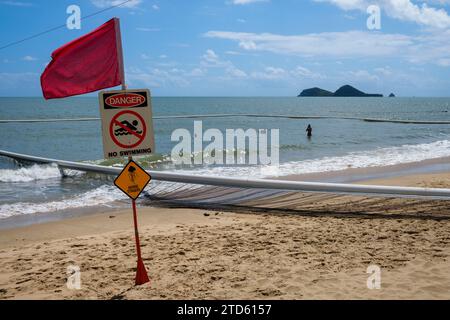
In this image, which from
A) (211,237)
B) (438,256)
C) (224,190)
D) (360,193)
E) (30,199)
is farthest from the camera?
(30,199)

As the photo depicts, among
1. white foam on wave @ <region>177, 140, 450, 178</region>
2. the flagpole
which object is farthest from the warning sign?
white foam on wave @ <region>177, 140, 450, 178</region>

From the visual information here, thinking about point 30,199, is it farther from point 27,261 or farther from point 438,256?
point 438,256

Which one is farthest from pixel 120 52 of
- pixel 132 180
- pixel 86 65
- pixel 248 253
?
pixel 248 253

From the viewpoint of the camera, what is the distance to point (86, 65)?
4848mm

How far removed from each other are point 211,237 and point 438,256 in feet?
10.9

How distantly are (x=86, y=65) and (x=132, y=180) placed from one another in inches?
56.5

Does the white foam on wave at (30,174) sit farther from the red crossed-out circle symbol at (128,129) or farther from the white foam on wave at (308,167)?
the red crossed-out circle symbol at (128,129)

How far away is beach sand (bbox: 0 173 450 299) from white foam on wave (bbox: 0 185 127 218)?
1.58 meters

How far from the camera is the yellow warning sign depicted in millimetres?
4672

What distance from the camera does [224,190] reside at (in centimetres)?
1034

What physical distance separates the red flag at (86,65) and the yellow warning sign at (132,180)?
100 cm

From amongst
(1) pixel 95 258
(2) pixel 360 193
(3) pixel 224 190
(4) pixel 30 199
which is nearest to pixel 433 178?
(2) pixel 360 193

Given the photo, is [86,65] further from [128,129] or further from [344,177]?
[344,177]

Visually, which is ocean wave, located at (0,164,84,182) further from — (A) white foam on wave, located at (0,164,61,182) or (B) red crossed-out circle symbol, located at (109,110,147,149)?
(B) red crossed-out circle symbol, located at (109,110,147,149)
